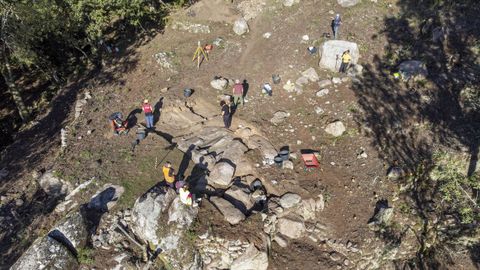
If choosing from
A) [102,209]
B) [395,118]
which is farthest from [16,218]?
[395,118]

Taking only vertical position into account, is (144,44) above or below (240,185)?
above

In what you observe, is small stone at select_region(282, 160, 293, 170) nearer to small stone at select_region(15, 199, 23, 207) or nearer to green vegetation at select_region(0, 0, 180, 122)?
small stone at select_region(15, 199, 23, 207)

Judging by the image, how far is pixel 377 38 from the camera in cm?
2830

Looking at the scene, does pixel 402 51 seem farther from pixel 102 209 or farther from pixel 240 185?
pixel 102 209

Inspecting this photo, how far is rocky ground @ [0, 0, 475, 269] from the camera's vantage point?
17656mm

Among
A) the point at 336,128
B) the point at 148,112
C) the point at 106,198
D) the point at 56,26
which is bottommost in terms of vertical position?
the point at 336,128

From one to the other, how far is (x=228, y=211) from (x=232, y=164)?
3477 mm

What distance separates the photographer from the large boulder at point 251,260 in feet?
56.5

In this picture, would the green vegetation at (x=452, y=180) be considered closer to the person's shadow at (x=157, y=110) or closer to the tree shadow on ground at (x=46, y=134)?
the person's shadow at (x=157, y=110)

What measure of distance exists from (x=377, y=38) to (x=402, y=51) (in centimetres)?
220

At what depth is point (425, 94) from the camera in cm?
2452

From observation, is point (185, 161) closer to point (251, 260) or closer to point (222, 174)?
point (222, 174)

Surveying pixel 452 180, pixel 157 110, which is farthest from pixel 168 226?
pixel 452 180

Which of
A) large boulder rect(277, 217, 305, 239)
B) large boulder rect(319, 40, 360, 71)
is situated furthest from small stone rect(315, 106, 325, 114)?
large boulder rect(277, 217, 305, 239)
